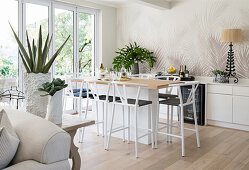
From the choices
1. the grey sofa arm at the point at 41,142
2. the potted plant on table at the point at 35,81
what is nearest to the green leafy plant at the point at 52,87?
the potted plant on table at the point at 35,81

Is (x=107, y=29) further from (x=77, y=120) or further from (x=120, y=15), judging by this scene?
(x=77, y=120)

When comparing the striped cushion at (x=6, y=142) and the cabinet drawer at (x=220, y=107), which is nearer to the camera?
the striped cushion at (x=6, y=142)

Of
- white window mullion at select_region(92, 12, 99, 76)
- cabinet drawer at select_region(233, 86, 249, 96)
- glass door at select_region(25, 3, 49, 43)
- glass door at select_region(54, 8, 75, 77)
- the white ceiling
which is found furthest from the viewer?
white window mullion at select_region(92, 12, 99, 76)

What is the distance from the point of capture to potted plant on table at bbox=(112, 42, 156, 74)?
6203 millimetres

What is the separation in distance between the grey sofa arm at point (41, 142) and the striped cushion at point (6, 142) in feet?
0.19

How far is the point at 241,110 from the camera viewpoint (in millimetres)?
4750

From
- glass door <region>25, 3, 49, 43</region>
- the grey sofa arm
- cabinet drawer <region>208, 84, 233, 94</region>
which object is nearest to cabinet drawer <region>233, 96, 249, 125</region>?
cabinet drawer <region>208, 84, 233, 94</region>

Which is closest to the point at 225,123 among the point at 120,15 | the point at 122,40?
the point at 122,40

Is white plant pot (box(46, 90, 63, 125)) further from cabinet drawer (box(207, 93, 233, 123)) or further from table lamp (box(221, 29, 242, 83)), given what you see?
table lamp (box(221, 29, 242, 83))

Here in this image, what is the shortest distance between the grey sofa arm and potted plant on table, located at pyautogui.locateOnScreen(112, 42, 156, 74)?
15.4 ft

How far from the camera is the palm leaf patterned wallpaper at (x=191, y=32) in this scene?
514cm

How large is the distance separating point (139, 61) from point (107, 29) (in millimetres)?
1271

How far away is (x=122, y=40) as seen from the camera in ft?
22.9

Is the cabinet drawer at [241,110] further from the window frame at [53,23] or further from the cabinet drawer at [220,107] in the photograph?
the window frame at [53,23]
